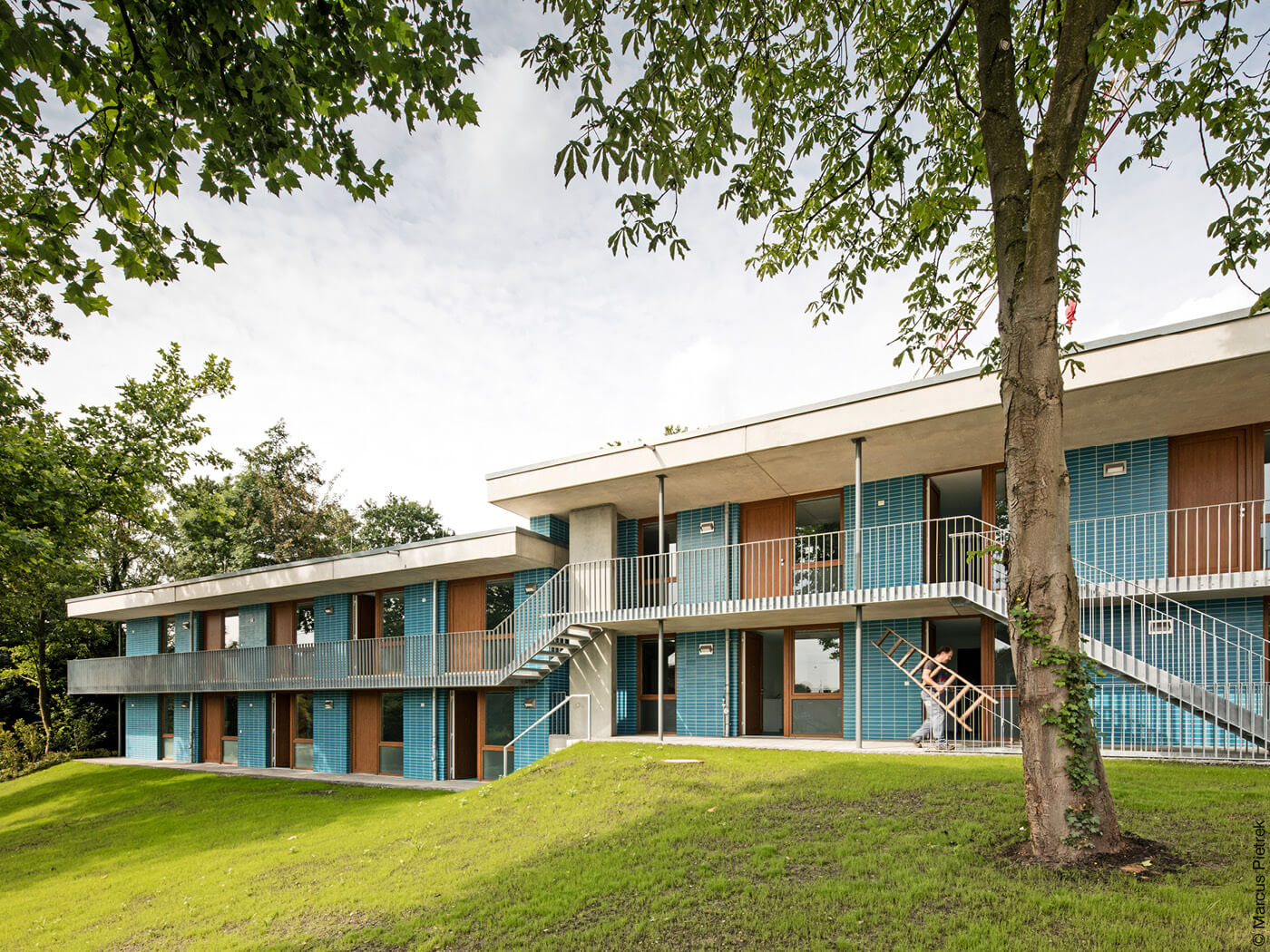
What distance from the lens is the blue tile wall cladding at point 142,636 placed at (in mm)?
27969

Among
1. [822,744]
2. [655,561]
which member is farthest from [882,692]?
[655,561]

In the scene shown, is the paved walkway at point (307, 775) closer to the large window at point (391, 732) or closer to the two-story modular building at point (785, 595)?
the large window at point (391, 732)

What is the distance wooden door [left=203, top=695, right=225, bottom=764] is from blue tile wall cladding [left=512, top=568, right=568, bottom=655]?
12882 mm

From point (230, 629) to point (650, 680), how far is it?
15.9m

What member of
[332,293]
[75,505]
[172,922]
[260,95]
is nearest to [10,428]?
[75,505]

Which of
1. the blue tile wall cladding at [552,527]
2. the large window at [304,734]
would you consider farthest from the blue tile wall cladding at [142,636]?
the blue tile wall cladding at [552,527]

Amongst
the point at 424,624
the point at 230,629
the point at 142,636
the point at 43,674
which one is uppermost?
the point at 424,624

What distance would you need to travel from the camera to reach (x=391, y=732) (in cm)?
2086

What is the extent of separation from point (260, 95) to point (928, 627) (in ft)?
43.5

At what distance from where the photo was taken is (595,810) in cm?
933

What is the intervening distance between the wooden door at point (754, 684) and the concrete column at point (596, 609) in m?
2.87

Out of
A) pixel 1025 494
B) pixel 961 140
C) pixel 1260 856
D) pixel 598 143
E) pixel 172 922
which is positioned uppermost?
pixel 961 140

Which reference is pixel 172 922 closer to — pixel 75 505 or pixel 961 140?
pixel 75 505

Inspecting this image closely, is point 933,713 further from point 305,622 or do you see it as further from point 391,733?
point 305,622
